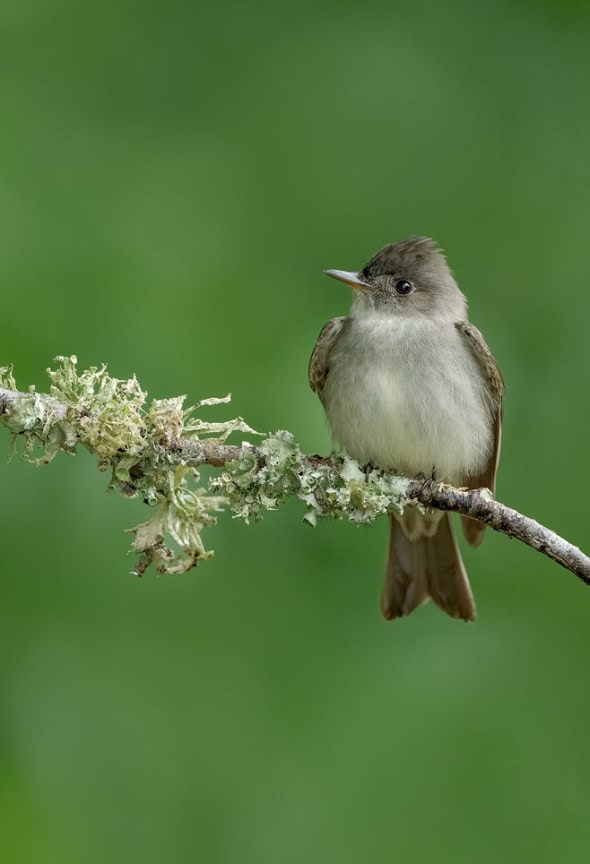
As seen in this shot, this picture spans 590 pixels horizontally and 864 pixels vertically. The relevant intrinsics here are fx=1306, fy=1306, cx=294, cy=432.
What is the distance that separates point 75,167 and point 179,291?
71 centimetres

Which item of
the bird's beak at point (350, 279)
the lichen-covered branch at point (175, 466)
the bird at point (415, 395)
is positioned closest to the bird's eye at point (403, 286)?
the bird at point (415, 395)

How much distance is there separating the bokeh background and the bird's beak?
0.44 meters

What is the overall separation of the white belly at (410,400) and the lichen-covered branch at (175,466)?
92 cm

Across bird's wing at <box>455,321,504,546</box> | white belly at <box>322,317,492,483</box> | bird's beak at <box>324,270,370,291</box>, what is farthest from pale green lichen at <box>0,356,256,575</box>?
bird's wing at <box>455,321,504,546</box>

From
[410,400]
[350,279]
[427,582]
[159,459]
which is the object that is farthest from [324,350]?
[159,459]

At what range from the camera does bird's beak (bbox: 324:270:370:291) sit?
4.50m

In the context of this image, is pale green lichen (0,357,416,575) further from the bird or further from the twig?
the bird

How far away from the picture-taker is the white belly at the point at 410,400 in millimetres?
4273

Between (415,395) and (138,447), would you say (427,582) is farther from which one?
(138,447)

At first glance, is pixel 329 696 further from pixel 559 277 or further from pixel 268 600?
pixel 559 277

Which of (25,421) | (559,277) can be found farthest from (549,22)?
(25,421)

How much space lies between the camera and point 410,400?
4.27 m

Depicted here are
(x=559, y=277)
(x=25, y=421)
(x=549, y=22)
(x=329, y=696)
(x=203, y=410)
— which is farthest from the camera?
(x=549, y=22)

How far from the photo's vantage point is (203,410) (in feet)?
15.1
